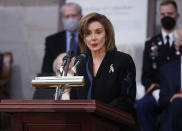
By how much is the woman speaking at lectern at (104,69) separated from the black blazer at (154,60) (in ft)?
7.89

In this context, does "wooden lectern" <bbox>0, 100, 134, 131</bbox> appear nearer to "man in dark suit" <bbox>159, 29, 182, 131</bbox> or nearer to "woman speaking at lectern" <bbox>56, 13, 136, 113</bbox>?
"woman speaking at lectern" <bbox>56, 13, 136, 113</bbox>

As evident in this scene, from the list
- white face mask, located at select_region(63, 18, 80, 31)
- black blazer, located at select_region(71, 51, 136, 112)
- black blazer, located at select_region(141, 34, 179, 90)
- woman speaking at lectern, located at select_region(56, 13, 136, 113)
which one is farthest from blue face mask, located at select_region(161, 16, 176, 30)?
black blazer, located at select_region(71, 51, 136, 112)

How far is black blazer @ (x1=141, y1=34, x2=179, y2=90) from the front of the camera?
6102 millimetres

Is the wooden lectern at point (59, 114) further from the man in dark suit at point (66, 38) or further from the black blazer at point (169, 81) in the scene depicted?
the man in dark suit at point (66, 38)

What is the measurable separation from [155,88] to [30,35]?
2620mm

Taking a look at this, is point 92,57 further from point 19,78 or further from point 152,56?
point 19,78

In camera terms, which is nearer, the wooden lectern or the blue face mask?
the wooden lectern

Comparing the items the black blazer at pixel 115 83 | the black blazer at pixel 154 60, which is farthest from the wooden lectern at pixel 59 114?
the black blazer at pixel 154 60

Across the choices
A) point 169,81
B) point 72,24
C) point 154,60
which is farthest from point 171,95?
point 72,24

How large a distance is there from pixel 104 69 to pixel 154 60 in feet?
8.89

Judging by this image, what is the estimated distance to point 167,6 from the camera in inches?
243

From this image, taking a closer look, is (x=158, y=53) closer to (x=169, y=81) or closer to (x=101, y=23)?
(x=169, y=81)

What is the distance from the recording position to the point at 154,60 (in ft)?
20.3

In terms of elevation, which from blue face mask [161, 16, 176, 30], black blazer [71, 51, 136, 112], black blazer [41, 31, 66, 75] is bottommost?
black blazer [41, 31, 66, 75]
